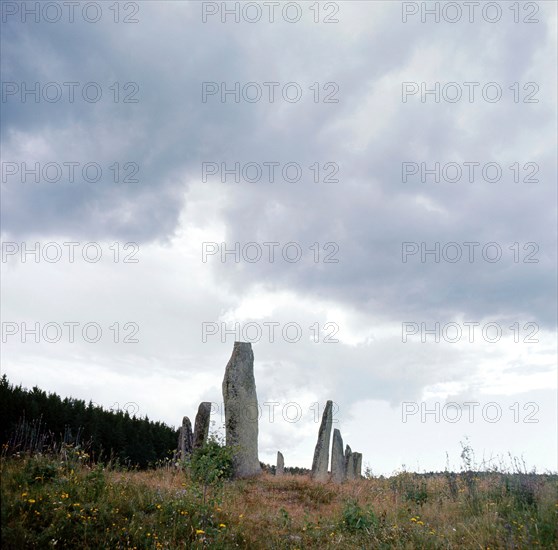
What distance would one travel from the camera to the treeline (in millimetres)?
21688

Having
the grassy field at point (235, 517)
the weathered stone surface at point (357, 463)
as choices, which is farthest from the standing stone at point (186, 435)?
the grassy field at point (235, 517)

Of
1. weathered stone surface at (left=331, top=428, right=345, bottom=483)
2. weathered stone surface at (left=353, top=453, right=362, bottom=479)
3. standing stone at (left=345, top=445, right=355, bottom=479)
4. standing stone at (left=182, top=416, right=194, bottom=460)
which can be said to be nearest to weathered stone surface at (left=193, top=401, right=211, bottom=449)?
standing stone at (left=182, top=416, right=194, bottom=460)

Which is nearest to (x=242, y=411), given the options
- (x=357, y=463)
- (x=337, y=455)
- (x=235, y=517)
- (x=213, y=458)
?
(x=213, y=458)

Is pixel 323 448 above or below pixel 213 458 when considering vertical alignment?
above

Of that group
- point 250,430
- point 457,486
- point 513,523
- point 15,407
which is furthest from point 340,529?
point 15,407

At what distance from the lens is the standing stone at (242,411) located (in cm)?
1933

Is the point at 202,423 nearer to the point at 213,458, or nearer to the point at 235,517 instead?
the point at 213,458

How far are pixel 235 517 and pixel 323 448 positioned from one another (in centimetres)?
1231

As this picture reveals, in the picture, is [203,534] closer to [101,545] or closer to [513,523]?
[101,545]

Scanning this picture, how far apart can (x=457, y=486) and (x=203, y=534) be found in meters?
7.53

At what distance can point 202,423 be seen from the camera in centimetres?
2083

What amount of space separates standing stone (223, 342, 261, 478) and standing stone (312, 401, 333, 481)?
12.2 feet

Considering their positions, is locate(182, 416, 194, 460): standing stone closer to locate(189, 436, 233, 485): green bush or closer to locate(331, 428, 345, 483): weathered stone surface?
locate(189, 436, 233, 485): green bush

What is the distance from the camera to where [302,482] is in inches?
706
